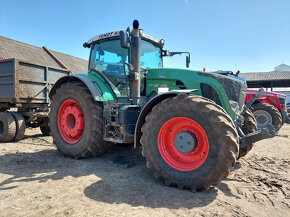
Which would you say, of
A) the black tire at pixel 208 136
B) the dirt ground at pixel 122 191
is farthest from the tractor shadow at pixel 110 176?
the black tire at pixel 208 136

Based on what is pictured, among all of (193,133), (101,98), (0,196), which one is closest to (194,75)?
(193,133)

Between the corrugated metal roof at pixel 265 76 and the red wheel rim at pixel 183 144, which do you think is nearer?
the red wheel rim at pixel 183 144

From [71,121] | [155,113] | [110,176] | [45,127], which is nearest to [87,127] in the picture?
[71,121]

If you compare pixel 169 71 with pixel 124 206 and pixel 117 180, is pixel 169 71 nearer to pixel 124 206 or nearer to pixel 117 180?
pixel 117 180

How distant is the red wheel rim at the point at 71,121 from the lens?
4.35 m

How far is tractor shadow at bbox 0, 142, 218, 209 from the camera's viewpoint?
2582mm

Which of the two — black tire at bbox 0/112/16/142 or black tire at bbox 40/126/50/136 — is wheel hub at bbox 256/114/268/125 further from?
black tire at bbox 0/112/16/142

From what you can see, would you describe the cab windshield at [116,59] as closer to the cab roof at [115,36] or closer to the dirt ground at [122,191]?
the cab roof at [115,36]

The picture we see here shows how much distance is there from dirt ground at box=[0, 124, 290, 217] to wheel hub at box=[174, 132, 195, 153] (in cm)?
54

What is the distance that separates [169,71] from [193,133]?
131 centimetres

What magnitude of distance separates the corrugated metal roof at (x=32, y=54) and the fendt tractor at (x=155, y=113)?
11.2 metres

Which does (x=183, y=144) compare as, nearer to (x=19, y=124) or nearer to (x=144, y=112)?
(x=144, y=112)

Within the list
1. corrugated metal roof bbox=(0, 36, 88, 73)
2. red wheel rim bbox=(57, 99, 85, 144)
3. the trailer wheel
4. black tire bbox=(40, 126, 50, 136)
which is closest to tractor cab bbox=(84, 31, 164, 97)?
red wheel rim bbox=(57, 99, 85, 144)

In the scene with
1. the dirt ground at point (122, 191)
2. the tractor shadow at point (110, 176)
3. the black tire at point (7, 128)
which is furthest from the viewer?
the black tire at point (7, 128)
